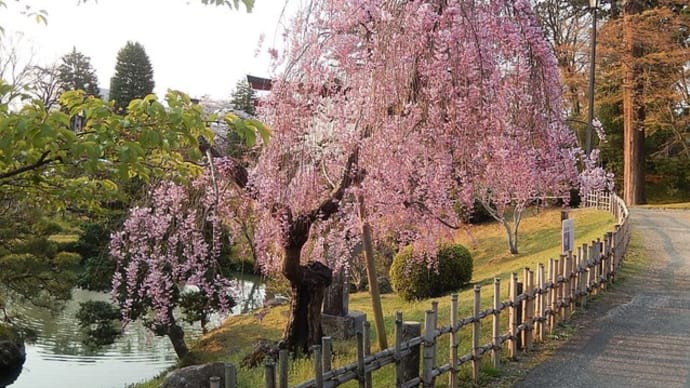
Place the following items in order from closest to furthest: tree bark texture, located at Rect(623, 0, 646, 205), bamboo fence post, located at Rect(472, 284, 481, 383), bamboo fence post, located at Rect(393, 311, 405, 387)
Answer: bamboo fence post, located at Rect(393, 311, 405, 387)
bamboo fence post, located at Rect(472, 284, 481, 383)
tree bark texture, located at Rect(623, 0, 646, 205)

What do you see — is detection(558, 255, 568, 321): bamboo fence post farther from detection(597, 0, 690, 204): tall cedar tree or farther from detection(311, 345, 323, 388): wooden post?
detection(597, 0, 690, 204): tall cedar tree

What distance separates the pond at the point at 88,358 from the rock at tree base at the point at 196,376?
22.0ft

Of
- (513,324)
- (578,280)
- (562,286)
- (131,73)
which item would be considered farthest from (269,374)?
(131,73)

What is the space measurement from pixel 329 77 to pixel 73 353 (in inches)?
476

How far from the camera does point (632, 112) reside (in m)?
23.6

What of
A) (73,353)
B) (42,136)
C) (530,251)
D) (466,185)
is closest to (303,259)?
(466,185)

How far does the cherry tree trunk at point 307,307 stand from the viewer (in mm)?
7551

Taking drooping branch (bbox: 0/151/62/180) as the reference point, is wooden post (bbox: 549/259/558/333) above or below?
below

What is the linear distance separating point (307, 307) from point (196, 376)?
9.60 feet

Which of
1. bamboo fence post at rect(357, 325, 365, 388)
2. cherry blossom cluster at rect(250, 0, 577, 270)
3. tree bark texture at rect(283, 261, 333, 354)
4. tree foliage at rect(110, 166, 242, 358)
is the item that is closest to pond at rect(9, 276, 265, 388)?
tree bark texture at rect(283, 261, 333, 354)

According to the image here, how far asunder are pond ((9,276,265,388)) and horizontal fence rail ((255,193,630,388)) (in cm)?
634

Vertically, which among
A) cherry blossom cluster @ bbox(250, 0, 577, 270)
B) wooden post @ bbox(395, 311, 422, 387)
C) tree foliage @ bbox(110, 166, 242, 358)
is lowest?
wooden post @ bbox(395, 311, 422, 387)

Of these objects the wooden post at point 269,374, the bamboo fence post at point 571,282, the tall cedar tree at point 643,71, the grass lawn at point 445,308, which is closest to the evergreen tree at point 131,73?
the grass lawn at point 445,308

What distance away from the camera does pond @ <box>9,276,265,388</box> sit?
12.7 meters
